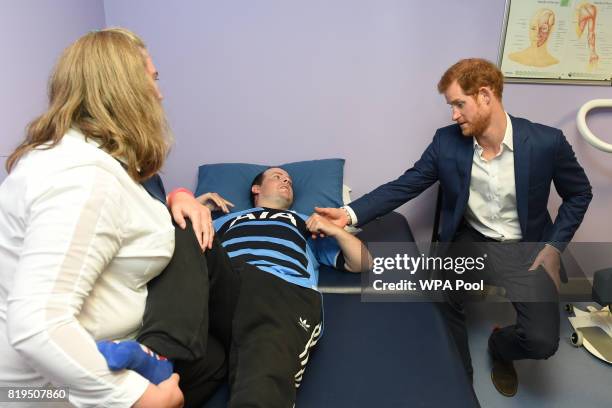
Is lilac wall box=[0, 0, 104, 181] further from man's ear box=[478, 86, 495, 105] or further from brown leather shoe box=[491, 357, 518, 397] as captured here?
brown leather shoe box=[491, 357, 518, 397]

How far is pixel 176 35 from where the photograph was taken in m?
2.11

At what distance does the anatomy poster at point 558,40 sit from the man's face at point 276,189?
45.6 inches

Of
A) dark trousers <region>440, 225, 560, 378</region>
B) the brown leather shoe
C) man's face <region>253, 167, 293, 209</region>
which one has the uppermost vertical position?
man's face <region>253, 167, 293, 209</region>

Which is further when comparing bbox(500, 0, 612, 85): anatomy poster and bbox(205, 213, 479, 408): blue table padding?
bbox(500, 0, 612, 85): anatomy poster

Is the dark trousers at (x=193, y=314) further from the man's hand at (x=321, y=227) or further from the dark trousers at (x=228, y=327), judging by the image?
the man's hand at (x=321, y=227)

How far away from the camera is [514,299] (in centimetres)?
174

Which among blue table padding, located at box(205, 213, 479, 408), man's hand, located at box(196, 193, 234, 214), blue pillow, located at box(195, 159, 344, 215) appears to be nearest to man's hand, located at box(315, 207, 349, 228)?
blue pillow, located at box(195, 159, 344, 215)

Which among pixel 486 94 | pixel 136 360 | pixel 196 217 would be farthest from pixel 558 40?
pixel 136 360

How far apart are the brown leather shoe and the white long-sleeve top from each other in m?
1.48

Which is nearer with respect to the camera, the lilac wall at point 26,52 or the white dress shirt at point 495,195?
the lilac wall at point 26,52

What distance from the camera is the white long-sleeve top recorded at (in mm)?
712

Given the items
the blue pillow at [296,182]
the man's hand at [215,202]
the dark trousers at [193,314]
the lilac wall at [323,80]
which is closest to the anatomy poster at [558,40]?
the lilac wall at [323,80]

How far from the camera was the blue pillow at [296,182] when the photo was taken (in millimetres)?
2100

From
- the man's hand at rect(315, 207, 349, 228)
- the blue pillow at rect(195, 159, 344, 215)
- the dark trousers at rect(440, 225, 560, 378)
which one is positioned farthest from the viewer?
the blue pillow at rect(195, 159, 344, 215)
